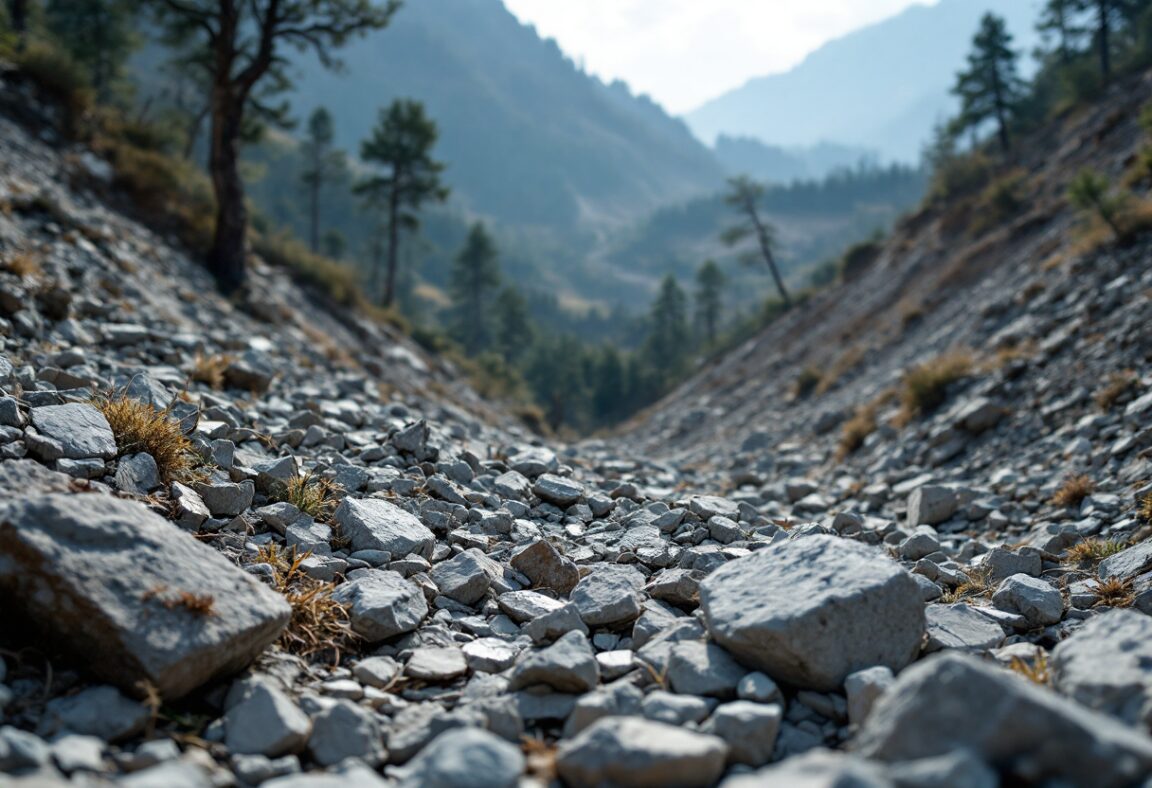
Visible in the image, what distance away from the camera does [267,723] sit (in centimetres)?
262

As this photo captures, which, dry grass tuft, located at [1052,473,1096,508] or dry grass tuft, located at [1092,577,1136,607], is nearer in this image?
dry grass tuft, located at [1092,577,1136,607]

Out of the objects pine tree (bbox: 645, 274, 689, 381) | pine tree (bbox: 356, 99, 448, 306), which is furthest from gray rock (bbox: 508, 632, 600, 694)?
pine tree (bbox: 645, 274, 689, 381)

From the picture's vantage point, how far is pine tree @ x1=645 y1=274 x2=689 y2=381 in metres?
67.2

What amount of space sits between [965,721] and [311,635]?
279 centimetres

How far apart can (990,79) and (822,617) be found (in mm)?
47120

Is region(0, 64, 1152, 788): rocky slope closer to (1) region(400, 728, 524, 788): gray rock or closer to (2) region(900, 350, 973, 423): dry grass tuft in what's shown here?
(1) region(400, 728, 524, 788): gray rock

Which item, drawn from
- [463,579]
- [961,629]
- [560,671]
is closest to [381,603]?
[463,579]

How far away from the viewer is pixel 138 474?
13.5 feet

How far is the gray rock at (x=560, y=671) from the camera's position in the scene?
2953 mm

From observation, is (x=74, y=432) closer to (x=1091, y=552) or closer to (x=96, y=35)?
(x=1091, y=552)

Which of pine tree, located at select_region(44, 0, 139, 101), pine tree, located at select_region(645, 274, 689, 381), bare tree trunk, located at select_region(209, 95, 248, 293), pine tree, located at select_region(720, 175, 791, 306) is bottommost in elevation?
pine tree, located at select_region(645, 274, 689, 381)

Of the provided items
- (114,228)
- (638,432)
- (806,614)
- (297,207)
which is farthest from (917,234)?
(297,207)

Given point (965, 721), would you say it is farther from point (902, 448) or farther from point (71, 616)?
point (902, 448)

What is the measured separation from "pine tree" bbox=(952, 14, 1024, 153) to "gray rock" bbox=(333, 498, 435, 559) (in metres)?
43.7
